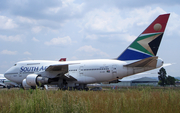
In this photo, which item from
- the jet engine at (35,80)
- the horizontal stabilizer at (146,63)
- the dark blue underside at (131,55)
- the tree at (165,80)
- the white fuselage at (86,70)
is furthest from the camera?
the tree at (165,80)

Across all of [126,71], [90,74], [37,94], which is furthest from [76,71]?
[37,94]

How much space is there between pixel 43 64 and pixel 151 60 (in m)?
11.6

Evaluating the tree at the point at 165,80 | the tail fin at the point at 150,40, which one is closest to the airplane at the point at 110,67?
the tail fin at the point at 150,40

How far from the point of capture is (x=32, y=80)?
57.7ft

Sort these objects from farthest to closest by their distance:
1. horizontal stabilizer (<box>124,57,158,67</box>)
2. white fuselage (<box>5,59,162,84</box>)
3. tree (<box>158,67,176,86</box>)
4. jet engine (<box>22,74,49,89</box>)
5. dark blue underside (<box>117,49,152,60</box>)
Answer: tree (<box>158,67,176,86</box>)
jet engine (<box>22,74,49,89</box>)
white fuselage (<box>5,59,162,84</box>)
dark blue underside (<box>117,49,152,60</box>)
horizontal stabilizer (<box>124,57,158,67</box>)

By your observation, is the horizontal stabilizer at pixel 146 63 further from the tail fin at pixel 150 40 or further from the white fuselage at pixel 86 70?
the tail fin at pixel 150 40

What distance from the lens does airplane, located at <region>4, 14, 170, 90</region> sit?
1616 cm

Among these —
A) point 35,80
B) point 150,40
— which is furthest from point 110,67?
point 35,80

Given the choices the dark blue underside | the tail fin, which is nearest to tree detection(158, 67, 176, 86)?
the dark blue underside

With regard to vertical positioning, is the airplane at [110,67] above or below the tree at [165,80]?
above

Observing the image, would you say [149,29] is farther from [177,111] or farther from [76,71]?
[177,111]

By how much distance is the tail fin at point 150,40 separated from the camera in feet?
53.1

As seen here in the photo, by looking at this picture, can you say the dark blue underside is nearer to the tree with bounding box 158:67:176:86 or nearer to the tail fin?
the tail fin

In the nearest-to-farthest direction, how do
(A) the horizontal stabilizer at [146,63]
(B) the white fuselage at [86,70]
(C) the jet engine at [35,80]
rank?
(A) the horizontal stabilizer at [146,63] < (B) the white fuselage at [86,70] < (C) the jet engine at [35,80]
